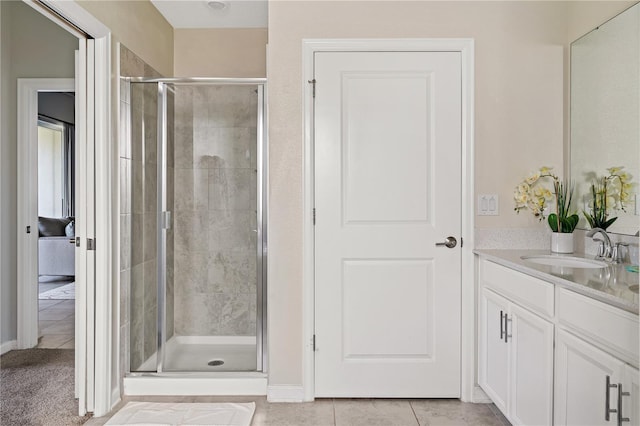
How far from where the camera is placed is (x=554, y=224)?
243 centimetres

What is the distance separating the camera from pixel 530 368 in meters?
1.91

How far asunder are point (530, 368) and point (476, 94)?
1525mm

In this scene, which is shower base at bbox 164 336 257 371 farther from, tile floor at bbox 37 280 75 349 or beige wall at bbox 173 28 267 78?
beige wall at bbox 173 28 267 78

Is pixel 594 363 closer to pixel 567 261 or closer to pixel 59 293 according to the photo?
pixel 567 261

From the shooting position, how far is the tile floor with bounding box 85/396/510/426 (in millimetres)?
2340

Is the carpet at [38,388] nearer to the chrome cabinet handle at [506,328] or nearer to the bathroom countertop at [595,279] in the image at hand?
the chrome cabinet handle at [506,328]

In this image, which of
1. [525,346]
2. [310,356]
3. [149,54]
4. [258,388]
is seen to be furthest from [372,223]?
[149,54]

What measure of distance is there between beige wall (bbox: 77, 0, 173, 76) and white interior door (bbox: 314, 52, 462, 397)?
3.83ft

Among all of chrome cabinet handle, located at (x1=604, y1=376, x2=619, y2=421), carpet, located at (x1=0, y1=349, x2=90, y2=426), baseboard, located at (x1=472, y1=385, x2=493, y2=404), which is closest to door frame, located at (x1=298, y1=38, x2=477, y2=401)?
baseboard, located at (x1=472, y1=385, x2=493, y2=404)

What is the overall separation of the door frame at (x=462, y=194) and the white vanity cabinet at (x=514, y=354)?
0.09m

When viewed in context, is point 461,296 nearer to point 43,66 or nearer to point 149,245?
point 149,245

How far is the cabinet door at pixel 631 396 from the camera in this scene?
1301mm

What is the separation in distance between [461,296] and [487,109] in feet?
3.66

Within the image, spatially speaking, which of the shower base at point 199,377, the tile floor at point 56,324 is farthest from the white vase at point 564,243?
the tile floor at point 56,324
